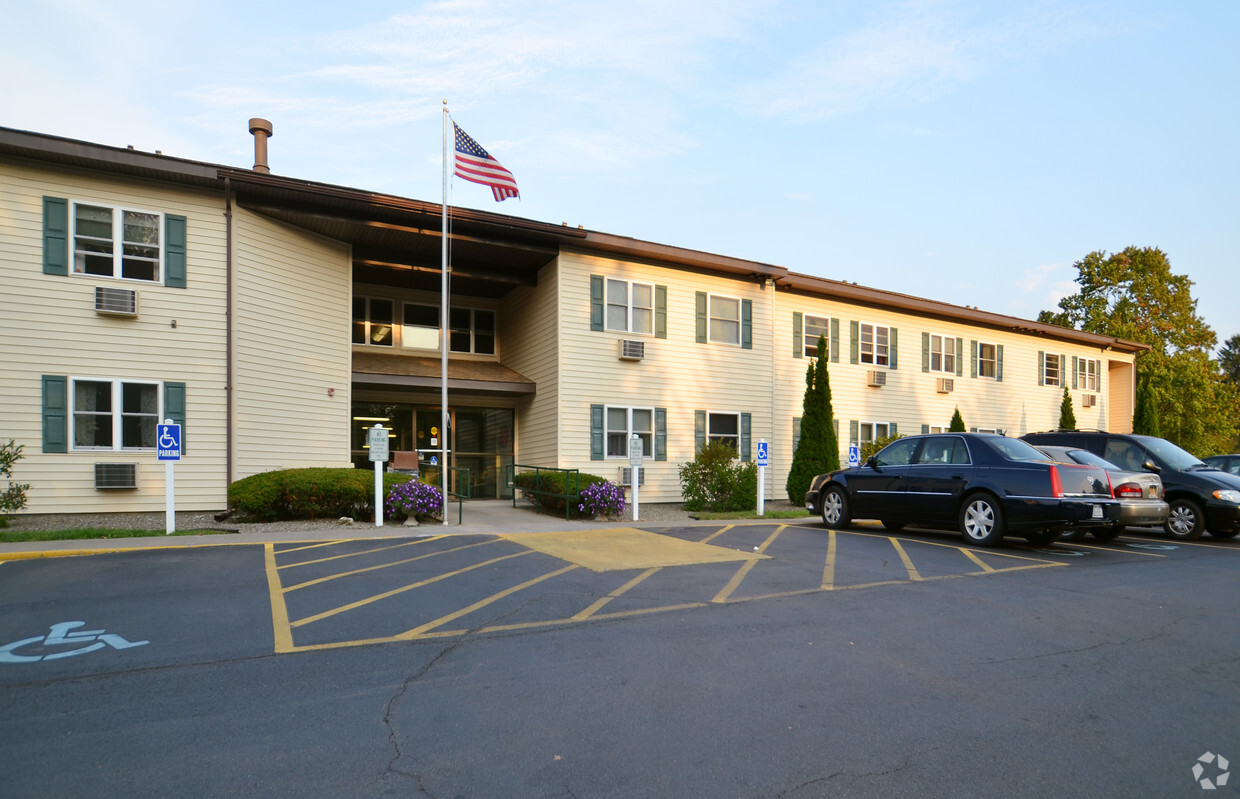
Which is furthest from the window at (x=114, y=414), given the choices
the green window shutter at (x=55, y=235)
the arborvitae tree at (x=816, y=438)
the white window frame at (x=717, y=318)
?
the arborvitae tree at (x=816, y=438)

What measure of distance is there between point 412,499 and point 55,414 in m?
6.64

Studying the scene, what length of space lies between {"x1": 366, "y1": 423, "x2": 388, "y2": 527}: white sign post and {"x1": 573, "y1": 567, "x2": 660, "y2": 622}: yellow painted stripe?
6.04 metres

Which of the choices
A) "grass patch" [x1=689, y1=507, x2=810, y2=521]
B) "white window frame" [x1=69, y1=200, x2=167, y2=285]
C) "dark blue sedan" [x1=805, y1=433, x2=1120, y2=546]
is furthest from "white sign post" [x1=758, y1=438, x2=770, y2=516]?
"white window frame" [x1=69, y1=200, x2=167, y2=285]

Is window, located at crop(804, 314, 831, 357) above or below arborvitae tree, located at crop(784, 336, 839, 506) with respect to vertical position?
above

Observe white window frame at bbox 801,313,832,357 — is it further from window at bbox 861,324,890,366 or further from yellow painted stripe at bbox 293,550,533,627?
yellow painted stripe at bbox 293,550,533,627

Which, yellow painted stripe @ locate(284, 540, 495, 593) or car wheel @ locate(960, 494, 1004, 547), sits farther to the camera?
car wheel @ locate(960, 494, 1004, 547)

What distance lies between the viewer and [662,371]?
19.6 m

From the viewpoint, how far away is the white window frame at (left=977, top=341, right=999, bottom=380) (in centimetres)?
2753

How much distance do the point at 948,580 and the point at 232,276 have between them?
46.4 feet

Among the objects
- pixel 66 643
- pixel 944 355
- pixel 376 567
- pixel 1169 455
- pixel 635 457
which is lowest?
pixel 376 567

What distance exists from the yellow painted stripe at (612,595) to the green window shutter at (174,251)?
11.5 m

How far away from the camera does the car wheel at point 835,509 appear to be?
13.7 m

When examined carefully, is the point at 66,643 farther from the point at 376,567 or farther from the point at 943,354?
the point at 943,354

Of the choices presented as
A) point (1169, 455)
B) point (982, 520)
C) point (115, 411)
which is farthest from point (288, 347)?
point (1169, 455)
